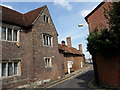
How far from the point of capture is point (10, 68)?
10.7m

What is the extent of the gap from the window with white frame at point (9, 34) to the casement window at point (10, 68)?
2.58 meters

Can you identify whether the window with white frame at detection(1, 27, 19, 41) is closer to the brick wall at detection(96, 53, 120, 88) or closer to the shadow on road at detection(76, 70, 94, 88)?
the shadow on road at detection(76, 70, 94, 88)

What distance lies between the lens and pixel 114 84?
9219 millimetres

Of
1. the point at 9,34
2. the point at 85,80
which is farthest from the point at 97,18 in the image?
the point at 9,34

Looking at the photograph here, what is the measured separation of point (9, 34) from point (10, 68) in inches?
143

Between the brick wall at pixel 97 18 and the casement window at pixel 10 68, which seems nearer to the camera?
the casement window at pixel 10 68

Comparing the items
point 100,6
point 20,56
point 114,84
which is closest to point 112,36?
point 114,84

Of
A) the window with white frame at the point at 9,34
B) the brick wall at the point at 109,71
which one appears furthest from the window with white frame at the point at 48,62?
the brick wall at the point at 109,71

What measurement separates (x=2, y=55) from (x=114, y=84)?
10728mm

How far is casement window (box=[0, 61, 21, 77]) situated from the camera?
32.9ft

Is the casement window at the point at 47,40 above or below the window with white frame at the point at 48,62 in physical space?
above

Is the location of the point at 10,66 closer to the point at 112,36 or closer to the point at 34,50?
the point at 34,50

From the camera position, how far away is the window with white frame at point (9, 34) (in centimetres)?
1062

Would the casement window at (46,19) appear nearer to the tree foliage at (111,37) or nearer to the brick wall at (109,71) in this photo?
the tree foliage at (111,37)
